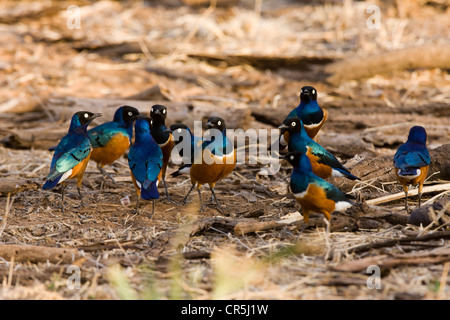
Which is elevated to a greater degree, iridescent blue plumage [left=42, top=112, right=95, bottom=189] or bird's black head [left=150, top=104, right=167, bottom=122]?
bird's black head [left=150, top=104, right=167, bottom=122]

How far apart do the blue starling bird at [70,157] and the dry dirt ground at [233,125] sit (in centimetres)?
34

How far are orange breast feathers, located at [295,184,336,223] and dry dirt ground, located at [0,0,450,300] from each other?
18cm

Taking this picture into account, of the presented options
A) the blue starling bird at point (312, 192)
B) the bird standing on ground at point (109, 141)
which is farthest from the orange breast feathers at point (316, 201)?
the bird standing on ground at point (109, 141)

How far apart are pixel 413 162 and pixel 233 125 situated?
10.5 ft

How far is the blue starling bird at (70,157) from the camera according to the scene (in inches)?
222

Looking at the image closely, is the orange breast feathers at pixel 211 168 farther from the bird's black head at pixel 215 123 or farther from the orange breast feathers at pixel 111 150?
the orange breast feathers at pixel 111 150

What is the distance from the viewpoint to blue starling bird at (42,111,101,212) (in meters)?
5.63

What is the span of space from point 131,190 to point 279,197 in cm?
167

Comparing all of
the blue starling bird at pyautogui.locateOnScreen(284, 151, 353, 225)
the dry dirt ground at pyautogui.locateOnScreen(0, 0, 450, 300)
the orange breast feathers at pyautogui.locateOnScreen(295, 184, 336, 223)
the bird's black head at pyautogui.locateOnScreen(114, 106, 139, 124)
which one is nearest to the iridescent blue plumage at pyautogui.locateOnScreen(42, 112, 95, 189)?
the dry dirt ground at pyautogui.locateOnScreen(0, 0, 450, 300)

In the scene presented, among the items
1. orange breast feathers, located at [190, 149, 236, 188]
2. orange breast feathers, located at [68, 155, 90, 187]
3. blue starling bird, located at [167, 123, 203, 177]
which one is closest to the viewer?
orange breast feathers, located at [190, 149, 236, 188]

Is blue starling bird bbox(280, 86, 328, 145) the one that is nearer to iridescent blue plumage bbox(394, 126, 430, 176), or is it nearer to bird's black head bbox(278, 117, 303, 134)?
bird's black head bbox(278, 117, 303, 134)

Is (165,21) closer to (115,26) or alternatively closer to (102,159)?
(115,26)
